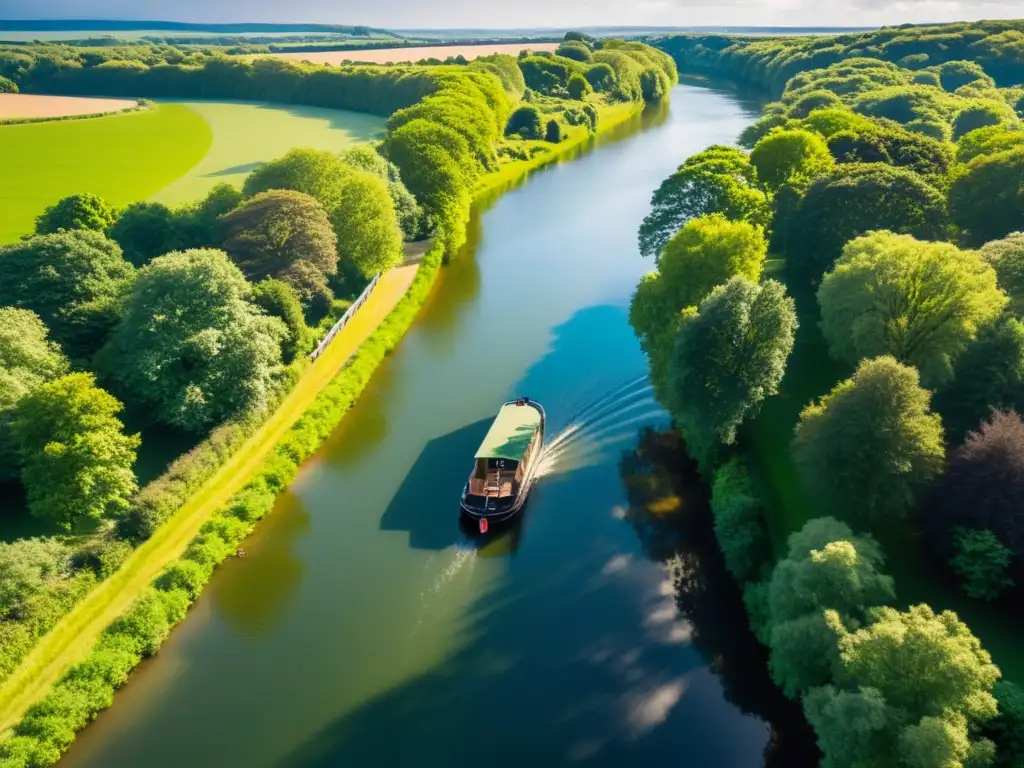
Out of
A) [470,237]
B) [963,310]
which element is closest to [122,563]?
[963,310]

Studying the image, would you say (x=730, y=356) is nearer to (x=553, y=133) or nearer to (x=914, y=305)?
(x=914, y=305)

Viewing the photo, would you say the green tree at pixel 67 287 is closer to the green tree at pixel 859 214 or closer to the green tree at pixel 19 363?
the green tree at pixel 19 363

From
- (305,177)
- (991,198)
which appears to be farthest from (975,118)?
(305,177)

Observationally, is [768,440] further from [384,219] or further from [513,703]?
[384,219]

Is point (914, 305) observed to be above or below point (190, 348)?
above

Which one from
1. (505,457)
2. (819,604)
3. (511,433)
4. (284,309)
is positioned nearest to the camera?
(819,604)

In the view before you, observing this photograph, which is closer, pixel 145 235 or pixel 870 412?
pixel 870 412

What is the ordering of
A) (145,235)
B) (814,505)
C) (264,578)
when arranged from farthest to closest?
A: (145,235) → (264,578) → (814,505)

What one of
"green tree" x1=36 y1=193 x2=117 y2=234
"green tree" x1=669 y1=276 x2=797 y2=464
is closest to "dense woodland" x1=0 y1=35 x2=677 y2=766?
"green tree" x1=36 y1=193 x2=117 y2=234
